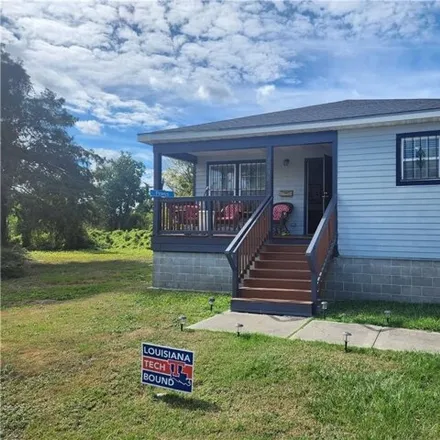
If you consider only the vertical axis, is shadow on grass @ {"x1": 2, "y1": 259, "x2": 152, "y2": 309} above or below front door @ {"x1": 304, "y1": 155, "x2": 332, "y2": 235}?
below

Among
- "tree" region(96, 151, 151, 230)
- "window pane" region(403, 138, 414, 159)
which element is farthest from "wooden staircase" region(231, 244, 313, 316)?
"tree" region(96, 151, 151, 230)

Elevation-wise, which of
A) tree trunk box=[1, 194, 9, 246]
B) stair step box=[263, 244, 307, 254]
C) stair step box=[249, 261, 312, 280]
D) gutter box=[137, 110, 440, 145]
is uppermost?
gutter box=[137, 110, 440, 145]

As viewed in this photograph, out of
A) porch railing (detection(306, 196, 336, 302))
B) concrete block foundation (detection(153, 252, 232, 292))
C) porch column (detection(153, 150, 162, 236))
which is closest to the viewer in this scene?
porch railing (detection(306, 196, 336, 302))

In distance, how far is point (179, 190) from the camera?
34.2m

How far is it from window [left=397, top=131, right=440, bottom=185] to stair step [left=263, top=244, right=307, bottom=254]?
2.10 meters

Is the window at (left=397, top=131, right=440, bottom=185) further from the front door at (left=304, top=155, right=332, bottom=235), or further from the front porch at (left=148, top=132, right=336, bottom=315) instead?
the front door at (left=304, top=155, right=332, bottom=235)

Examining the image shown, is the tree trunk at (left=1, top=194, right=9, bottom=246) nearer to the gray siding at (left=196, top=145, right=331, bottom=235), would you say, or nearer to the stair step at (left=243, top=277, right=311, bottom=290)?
the gray siding at (left=196, top=145, right=331, bottom=235)

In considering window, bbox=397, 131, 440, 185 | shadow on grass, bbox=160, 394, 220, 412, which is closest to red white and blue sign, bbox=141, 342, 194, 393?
shadow on grass, bbox=160, 394, 220, 412

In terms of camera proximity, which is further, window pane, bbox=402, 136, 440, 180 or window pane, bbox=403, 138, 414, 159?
window pane, bbox=403, 138, 414, 159

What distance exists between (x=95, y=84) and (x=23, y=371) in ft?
46.4

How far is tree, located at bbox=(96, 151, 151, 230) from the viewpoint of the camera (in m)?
39.5

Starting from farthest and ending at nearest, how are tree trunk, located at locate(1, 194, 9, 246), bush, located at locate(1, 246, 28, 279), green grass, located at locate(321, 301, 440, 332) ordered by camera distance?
tree trunk, located at locate(1, 194, 9, 246) < bush, located at locate(1, 246, 28, 279) < green grass, located at locate(321, 301, 440, 332)

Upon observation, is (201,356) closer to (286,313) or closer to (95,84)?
(286,313)

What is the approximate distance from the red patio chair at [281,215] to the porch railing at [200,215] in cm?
90
